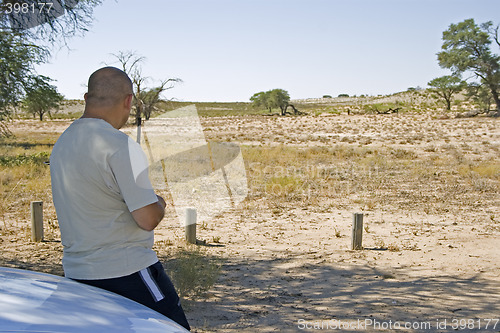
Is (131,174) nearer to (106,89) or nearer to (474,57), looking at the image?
(106,89)

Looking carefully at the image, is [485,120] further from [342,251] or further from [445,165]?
[342,251]

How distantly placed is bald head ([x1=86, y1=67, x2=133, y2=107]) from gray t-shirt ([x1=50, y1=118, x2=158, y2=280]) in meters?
0.12

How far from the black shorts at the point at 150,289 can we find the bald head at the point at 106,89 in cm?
82

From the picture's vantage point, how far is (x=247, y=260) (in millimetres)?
6812

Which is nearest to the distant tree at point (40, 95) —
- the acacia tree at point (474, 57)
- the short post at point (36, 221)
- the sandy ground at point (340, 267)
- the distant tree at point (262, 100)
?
the sandy ground at point (340, 267)

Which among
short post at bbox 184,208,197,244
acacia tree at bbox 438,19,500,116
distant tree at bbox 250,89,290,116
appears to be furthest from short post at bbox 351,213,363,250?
distant tree at bbox 250,89,290,116

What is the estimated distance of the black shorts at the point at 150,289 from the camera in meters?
2.28

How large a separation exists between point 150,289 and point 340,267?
4494 mm

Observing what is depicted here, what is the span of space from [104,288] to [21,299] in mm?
453

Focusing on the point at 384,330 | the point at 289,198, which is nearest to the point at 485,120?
the point at 289,198

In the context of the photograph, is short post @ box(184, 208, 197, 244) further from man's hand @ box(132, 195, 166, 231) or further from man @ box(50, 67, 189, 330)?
man's hand @ box(132, 195, 166, 231)

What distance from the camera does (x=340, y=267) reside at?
253 inches

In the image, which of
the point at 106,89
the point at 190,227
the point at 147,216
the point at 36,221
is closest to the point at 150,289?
the point at 147,216

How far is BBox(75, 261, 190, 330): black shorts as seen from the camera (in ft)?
7.49
